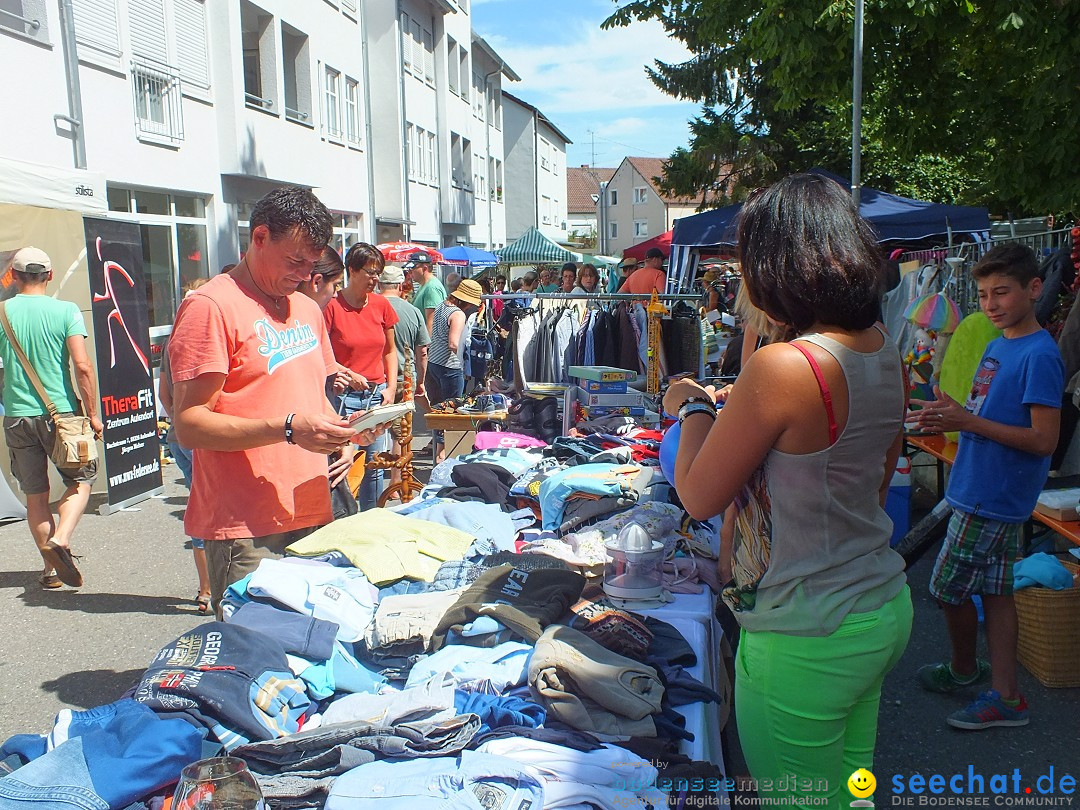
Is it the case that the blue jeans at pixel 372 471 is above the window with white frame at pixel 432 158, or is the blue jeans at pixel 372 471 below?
below

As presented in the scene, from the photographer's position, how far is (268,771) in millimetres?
1872

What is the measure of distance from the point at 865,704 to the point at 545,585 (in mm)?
1077

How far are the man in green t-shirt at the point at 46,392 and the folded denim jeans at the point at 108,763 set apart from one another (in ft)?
13.7

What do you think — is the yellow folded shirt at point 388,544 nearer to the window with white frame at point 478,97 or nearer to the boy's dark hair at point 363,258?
the boy's dark hair at point 363,258

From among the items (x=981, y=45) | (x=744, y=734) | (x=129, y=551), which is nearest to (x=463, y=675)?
(x=744, y=734)

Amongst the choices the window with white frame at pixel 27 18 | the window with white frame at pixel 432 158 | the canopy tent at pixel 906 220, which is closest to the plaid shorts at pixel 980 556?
the canopy tent at pixel 906 220

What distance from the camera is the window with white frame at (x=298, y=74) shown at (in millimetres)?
17234

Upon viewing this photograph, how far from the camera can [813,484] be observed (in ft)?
5.60

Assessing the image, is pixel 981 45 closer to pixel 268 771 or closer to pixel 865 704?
pixel 865 704

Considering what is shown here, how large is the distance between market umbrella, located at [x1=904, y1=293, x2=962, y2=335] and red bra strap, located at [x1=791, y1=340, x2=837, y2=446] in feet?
18.1

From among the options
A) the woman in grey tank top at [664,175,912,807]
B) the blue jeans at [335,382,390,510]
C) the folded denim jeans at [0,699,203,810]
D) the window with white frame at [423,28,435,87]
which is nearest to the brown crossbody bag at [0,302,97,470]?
the blue jeans at [335,382,390,510]

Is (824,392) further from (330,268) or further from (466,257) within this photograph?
(466,257)

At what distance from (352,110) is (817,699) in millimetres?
20537

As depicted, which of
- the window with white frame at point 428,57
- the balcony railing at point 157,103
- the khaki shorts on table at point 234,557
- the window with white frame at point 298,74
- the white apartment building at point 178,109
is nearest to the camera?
the khaki shorts on table at point 234,557
